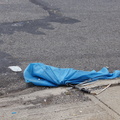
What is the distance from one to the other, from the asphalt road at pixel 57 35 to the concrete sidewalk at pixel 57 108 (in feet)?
1.75

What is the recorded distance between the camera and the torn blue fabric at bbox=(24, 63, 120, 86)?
565 centimetres

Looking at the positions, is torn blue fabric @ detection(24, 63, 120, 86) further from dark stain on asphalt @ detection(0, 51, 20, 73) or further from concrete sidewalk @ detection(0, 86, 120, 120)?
dark stain on asphalt @ detection(0, 51, 20, 73)

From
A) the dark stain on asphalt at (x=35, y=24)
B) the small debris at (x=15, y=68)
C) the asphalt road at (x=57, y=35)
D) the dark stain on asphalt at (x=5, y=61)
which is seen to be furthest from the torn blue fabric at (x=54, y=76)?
the dark stain on asphalt at (x=35, y=24)

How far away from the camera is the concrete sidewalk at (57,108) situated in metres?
4.59

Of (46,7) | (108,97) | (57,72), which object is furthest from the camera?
(46,7)

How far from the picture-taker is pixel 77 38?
8.37 meters

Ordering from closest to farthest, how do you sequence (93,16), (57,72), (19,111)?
(19,111) → (57,72) → (93,16)

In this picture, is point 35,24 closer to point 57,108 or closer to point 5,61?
point 5,61

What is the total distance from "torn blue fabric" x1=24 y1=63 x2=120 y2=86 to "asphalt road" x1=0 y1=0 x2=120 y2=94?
0.24 m

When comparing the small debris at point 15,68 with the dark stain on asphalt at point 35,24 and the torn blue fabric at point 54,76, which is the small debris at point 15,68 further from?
the dark stain on asphalt at point 35,24

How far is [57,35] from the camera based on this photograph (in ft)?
27.9

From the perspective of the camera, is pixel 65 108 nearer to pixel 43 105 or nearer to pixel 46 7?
pixel 43 105

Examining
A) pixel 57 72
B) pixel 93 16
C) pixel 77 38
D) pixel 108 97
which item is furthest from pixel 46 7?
pixel 108 97

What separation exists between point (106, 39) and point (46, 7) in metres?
3.73
